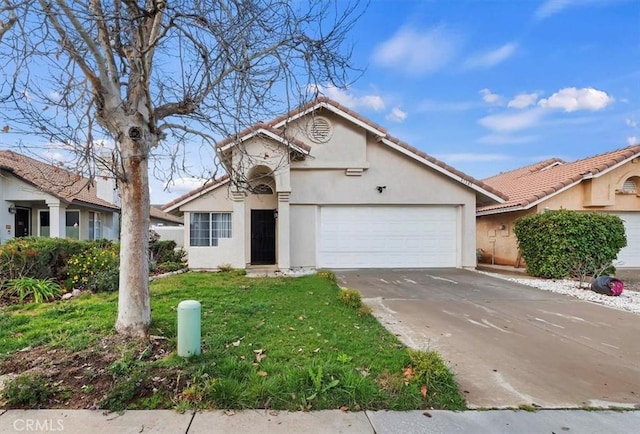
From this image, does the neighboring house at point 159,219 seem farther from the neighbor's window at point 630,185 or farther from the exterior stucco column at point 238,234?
the neighbor's window at point 630,185

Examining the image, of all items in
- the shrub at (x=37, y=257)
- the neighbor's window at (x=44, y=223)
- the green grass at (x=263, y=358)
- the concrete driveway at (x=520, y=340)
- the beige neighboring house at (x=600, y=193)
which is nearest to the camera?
the green grass at (x=263, y=358)

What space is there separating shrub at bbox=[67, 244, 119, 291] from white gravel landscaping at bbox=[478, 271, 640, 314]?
471 inches

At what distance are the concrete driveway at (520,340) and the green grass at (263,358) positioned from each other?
0.59 m

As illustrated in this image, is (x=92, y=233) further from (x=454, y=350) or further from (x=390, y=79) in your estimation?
(x=454, y=350)

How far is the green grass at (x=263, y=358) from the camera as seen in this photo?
3617 millimetres

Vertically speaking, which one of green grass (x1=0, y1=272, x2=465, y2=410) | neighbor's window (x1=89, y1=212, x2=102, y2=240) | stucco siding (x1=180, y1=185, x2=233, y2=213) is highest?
stucco siding (x1=180, y1=185, x2=233, y2=213)

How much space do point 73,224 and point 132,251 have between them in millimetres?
19826

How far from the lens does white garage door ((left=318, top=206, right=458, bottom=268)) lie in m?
14.2

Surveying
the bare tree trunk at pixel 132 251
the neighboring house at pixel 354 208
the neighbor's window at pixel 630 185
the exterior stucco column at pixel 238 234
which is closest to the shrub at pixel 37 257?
the neighboring house at pixel 354 208

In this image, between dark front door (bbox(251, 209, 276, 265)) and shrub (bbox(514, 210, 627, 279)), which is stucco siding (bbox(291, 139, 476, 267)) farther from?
shrub (bbox(514, 210, 627, 279))

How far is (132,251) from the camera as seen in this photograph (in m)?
5.11

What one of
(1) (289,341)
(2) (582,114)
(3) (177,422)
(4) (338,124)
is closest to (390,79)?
(4) (338,124)

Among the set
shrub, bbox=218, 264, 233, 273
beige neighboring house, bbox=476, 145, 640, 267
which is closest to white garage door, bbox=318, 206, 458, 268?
shrub, bbox=218, 264, 233, 273

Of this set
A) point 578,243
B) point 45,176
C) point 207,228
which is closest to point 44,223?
point 207,228
